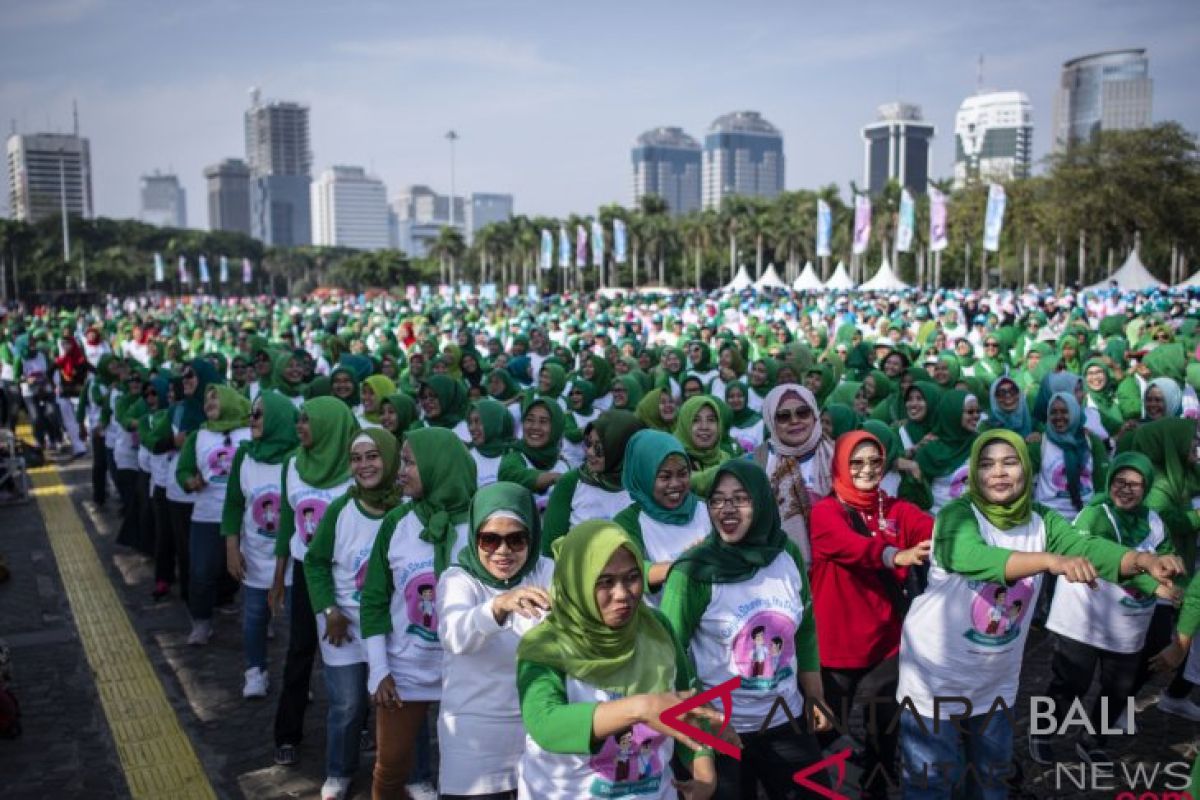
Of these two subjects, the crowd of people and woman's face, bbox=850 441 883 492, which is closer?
the crowd of people

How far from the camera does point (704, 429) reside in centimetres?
575

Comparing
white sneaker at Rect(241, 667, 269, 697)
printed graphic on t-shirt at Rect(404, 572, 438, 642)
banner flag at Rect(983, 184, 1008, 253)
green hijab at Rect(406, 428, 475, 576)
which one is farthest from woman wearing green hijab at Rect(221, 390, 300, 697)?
banner flag at Rect(983, 184, 1008, 253)

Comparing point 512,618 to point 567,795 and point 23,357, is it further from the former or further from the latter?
point 23,357

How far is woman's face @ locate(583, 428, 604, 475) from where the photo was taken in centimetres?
502

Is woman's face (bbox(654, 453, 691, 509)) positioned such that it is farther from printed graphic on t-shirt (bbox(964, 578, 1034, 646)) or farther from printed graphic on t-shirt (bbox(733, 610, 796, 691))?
printed graphic on t-shirt (bbox(964, 578, 1034, 646))

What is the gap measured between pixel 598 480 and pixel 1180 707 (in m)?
3.43

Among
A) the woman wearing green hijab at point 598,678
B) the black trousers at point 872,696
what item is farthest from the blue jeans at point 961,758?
the woman wearing green hijab at point 598,678

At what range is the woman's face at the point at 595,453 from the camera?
5023mm

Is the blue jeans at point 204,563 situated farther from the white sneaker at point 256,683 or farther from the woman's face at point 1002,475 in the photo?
the woman's face at point 1002,475

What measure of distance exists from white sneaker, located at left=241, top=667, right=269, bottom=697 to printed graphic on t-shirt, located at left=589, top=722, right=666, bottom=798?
3923 millimetres

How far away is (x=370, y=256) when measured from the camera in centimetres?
9762

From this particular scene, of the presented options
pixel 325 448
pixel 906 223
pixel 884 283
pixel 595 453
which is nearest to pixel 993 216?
pixel 906 223

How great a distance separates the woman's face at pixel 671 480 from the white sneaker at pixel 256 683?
324 cm

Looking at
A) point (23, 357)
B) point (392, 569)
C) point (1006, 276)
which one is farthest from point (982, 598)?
point (1006, 276)
